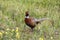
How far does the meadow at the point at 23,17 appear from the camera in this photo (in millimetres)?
6941

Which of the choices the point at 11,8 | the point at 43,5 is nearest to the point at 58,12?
the point at 43,5

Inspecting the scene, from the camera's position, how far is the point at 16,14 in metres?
8.83

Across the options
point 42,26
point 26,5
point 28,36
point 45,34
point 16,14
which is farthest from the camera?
point 26,5

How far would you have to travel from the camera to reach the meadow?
6.94 m

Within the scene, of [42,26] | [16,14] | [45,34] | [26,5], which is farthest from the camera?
[26,5]

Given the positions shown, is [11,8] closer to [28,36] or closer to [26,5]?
[26,5]

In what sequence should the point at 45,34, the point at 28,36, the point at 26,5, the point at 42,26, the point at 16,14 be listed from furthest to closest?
the point at 26,5 < the point at 16,14 < the point at 42,26 < the point at 45,34 < the point at 28,36

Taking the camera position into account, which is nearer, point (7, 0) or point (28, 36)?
point (28, 36)

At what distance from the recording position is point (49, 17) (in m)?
9.16

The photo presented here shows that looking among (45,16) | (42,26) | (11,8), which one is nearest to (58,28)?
(42,26)

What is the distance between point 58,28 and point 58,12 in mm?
1814

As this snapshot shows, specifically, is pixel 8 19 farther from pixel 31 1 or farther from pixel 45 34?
pixel 31 1

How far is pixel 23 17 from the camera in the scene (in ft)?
28.4

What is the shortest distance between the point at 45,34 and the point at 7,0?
9.72ft
